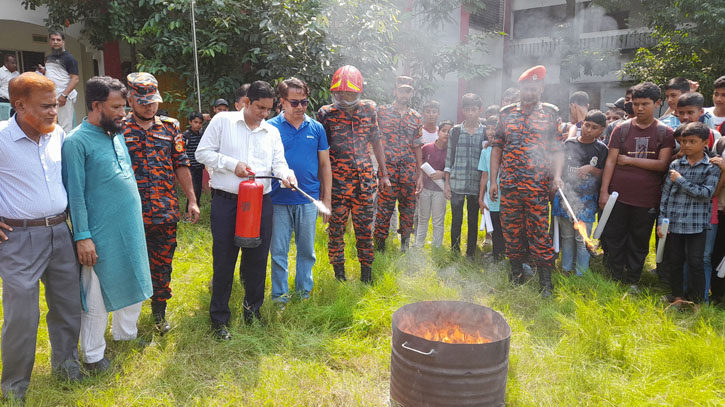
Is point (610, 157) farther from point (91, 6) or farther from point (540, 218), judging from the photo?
point (91, 6)

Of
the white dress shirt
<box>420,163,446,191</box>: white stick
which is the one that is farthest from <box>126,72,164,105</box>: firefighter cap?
<box>420,163,446,191</box>: white stick

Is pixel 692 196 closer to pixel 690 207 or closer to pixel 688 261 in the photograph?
pixel 690 207

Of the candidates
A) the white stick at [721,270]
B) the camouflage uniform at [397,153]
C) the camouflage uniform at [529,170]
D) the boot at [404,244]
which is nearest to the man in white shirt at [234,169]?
the camouflage uniform at [397,153]

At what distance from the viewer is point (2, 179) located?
263 cm

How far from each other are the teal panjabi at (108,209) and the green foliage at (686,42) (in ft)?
35.0

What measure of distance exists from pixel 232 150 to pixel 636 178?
3.63 m

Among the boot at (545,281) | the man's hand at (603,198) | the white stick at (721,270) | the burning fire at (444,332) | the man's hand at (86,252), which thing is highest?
the man's hand at (603,198)

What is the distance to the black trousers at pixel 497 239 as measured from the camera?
5.44 meters

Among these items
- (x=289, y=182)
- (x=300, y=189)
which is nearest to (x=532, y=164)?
(x=300, y=189)

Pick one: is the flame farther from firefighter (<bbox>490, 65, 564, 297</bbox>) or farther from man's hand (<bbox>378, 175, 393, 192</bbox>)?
man's hand (<bbox>378, 175, 393, 192</bbox>)

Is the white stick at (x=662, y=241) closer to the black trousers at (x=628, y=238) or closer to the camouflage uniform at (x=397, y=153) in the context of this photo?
the black trousers at (x=628, y=238)

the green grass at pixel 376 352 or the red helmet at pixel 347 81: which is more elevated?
the red helmet at pixel 347 81

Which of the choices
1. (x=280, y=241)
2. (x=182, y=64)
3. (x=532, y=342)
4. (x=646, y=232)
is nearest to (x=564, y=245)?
(x=646, y=232)

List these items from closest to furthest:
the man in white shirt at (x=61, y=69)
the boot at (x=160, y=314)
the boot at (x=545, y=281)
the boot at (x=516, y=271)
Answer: the boot at (x=160, y=314) → the boot at (x=545, y=281) → the boot at (x=516, y=271) → the man in white shirt at (x=61, y=69)
